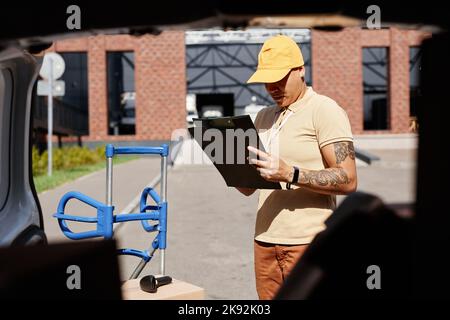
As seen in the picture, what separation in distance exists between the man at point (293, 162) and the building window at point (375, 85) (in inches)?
1546

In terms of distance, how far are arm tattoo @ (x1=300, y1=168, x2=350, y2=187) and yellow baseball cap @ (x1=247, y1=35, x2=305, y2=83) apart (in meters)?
0.43

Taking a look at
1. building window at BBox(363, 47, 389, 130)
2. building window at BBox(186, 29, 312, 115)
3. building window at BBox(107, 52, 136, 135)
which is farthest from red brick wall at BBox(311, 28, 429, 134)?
building window at BBox(107, 52, 136, 135)

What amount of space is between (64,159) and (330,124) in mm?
17943

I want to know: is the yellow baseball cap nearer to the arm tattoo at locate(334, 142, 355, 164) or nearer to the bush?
the arm tattoo at locate(334, 142, 355, 164)

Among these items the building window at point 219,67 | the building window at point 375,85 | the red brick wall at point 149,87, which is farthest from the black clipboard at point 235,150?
the building window at point 375,85

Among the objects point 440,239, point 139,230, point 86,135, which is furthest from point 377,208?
point 86,135

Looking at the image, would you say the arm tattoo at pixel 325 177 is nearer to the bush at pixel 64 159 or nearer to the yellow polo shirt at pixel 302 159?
the yellow polo shirt at pixel 302 159

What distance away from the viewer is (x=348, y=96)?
30734mm

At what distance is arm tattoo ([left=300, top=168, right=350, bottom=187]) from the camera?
7.58 ft

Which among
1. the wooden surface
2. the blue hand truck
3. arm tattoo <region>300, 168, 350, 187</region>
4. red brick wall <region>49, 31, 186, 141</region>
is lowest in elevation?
the wooden surface

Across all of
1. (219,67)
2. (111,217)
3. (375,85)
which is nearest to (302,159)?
(111,217)

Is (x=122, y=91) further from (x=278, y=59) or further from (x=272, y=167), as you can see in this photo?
(x=272, y=167)

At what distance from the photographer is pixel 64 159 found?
1919cm

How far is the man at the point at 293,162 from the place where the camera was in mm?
2318
